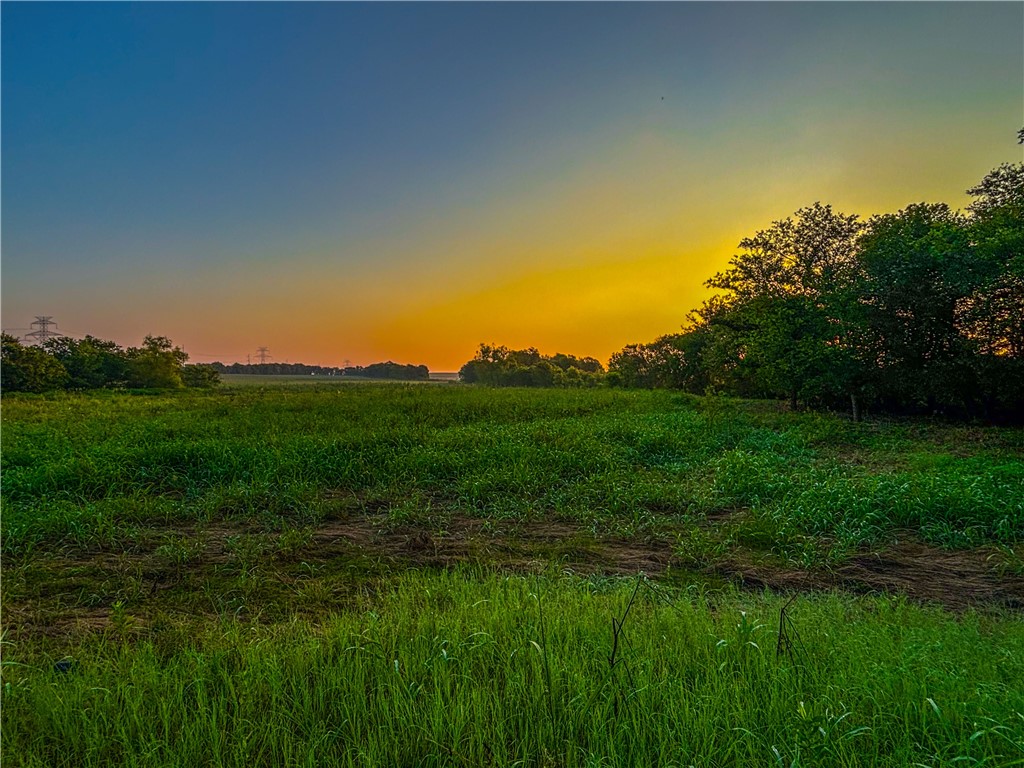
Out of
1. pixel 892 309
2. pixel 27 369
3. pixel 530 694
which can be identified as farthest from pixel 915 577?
pixel 27 369

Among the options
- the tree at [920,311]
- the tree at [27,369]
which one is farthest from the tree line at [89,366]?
the tree at [920,311]

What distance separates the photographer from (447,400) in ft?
58.4

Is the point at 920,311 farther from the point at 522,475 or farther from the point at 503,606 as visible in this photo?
the point at 503,606

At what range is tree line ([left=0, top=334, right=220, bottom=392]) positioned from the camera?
25953mm

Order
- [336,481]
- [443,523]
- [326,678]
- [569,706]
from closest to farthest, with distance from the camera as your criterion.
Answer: [569,706], [326,678], [443,523], [336,481]

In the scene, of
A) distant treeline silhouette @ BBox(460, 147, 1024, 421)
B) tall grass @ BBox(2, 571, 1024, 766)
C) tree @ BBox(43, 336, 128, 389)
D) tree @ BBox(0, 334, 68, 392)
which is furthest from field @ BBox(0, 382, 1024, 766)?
tree @ BBox(43, 336, 128, 389)

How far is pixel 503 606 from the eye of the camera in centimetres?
328

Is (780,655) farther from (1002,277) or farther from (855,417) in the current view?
(855,417)

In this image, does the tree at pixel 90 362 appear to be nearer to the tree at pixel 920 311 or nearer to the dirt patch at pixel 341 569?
the dirt patch at pixel 341 569

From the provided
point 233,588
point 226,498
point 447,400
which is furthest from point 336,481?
point 447,400

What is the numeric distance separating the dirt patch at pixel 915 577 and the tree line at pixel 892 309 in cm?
970

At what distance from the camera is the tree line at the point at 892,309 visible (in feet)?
39.8

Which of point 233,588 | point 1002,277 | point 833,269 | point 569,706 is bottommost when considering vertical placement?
point 233,588

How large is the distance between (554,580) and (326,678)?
7.13ft
